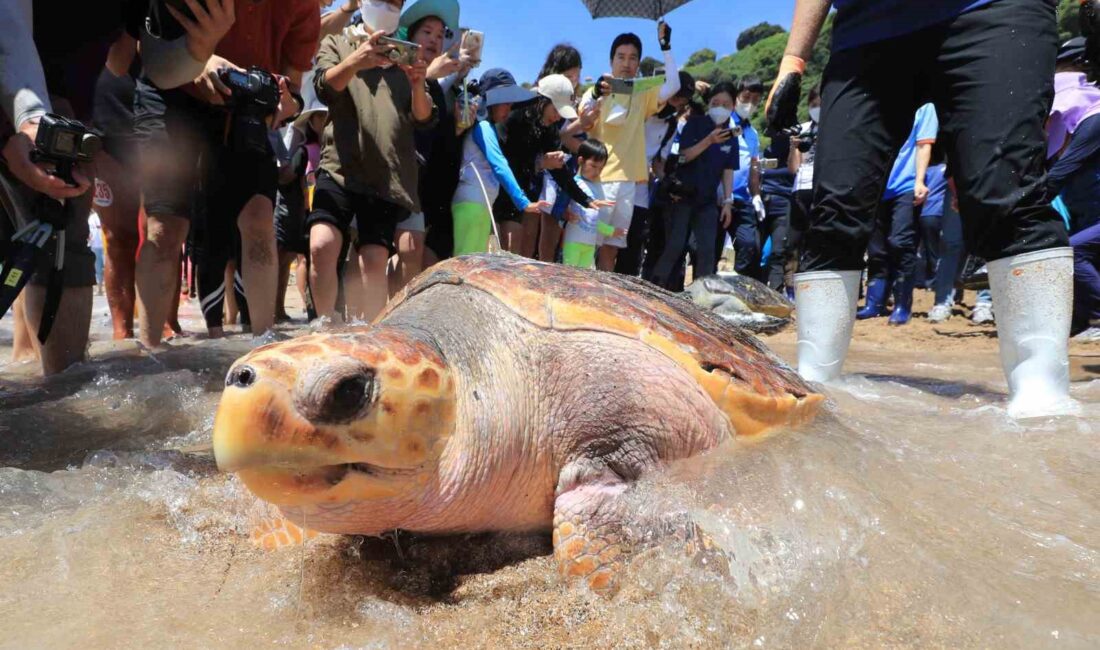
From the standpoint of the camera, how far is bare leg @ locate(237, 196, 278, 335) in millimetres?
2598

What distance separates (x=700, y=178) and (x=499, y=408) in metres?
4.27

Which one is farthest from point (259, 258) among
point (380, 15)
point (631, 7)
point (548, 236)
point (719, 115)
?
point (631, 7)

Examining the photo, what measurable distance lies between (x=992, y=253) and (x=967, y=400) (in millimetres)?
539

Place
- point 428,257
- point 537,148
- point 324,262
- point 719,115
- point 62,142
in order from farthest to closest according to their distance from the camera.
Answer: point 719,115 → point 537,148 → point 428,257 → point 324,262 → point 62,142

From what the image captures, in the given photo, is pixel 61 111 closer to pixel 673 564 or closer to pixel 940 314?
pixel 673 564

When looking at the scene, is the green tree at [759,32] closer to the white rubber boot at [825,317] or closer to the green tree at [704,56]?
the green tree at [704,56]

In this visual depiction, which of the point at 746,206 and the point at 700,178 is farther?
the point at 746,206

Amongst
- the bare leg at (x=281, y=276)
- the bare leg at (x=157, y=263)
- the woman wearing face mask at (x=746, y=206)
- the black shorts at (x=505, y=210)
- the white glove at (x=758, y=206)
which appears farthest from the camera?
the white glove at (x=758, y=206)

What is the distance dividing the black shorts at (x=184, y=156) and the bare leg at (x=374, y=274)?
23.9 inches

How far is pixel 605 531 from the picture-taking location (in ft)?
3.19

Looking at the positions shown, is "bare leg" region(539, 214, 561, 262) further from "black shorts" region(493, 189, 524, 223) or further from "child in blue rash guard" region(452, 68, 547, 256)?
"child in blue rash guard" region(452, 68, 547, 256)

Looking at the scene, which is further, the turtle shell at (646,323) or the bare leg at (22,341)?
the bare leg at (22,341)

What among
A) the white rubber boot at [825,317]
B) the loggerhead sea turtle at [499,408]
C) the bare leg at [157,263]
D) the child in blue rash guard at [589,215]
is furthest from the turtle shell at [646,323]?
the child in blue rash guard at [589,215]

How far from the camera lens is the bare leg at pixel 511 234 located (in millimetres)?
4062
